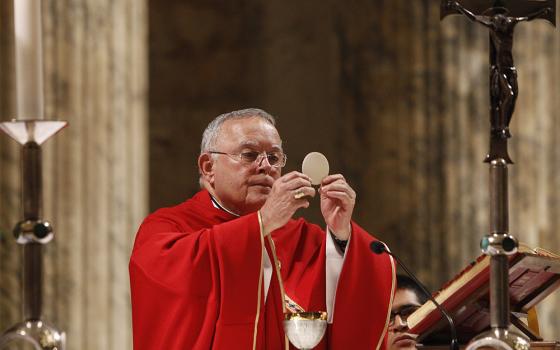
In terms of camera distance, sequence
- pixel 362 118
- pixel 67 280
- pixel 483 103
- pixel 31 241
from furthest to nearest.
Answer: pixel 362 118, pixel 483 103, pixel 67 280, pixel 31 241

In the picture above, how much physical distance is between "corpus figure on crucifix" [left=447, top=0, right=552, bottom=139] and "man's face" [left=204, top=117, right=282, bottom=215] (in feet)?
5.56

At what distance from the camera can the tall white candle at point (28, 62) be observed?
1995mm

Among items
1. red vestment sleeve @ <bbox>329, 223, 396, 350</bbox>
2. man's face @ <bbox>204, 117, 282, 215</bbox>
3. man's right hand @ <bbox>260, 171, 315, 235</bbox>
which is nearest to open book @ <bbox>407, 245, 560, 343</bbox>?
red vestment sleeve @ <bbox>329, 223, 396, 350</bbox>

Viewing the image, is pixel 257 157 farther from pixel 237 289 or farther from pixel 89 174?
pixel 89 174

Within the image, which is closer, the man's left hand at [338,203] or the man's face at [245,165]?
the man's left hand at [338,203]

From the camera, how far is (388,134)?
7016mm

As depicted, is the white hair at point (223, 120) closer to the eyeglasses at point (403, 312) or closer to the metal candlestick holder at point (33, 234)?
the eyeglasses at point (403, 312)

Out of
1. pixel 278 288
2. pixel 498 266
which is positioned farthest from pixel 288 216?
pixel 498 266

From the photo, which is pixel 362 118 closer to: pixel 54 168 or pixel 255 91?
pixel 255 91

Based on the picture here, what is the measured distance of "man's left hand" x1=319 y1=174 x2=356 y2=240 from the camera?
141 inches

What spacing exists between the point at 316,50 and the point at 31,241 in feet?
17.6

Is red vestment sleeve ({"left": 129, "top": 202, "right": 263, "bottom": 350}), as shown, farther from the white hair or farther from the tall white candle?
the tall white candle

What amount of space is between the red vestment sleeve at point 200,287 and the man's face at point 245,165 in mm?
332

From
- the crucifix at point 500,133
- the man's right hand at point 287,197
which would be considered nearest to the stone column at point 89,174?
the man's right hand at point 287,197
